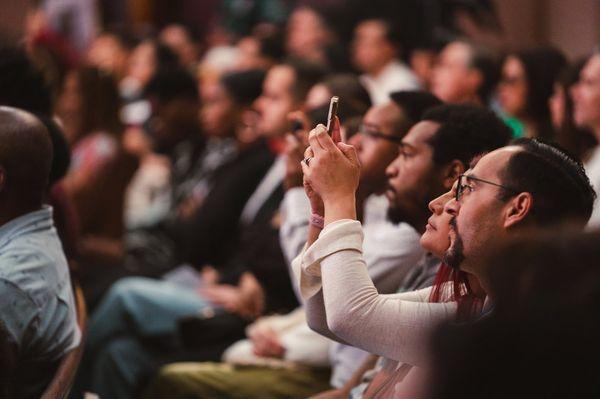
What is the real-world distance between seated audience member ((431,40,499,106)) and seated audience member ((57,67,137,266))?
1.39 m

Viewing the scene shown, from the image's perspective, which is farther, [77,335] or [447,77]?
[447,77]

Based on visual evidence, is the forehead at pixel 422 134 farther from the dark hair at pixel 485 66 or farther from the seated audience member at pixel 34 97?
the dark hair at pixel 485 66

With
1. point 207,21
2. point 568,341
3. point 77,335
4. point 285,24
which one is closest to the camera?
point 568,341

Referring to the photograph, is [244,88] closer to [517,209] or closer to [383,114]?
[383,114]

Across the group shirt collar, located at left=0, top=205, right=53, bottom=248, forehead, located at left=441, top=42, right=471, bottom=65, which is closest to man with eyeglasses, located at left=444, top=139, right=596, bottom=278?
shirt collar, located at left=0, top=205, right=53, bottom=248

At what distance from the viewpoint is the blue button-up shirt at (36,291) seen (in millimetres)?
2090

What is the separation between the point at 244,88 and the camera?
4.71 m

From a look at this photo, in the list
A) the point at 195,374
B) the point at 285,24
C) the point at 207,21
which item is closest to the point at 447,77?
the point at 195,374

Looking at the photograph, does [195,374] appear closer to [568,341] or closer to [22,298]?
[22,298]

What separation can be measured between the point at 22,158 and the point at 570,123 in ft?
6.71

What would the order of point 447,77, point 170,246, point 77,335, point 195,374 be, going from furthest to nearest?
point 170,246 < point 447,77 < point 195,374 < point 77,335

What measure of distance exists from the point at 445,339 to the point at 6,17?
9415 millimetres

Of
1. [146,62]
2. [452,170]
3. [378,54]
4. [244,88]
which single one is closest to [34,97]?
[452,170]

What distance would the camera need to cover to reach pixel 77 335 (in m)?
2.32
